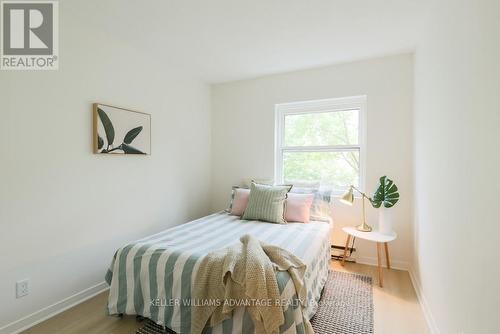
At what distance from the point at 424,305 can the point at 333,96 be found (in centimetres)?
232

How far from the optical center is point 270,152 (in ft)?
11.7

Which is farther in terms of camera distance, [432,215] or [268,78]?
[268,78]

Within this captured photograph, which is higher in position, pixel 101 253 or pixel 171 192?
pixel 171 192

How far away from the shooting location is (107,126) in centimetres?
240

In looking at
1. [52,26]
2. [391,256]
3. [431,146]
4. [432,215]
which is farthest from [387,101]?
[52,26]

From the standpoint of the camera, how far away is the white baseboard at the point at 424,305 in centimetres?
179

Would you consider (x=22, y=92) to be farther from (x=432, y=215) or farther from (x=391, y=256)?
(x=391, y=256)

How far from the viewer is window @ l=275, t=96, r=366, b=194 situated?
10.6 ft

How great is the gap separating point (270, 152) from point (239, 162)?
506 millimetres

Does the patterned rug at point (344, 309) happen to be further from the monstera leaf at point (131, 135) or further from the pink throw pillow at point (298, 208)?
the monstera leaf at point (131, 135)

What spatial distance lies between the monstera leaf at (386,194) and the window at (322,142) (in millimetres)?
458

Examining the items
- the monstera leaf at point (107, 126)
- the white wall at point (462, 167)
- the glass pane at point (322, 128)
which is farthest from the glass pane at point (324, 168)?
the monstera leaf at point (107, 126)

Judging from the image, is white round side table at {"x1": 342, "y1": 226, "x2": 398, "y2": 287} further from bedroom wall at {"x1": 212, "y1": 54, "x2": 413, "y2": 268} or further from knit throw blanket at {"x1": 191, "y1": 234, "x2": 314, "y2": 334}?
knit throw blanket at {"x1": 191, "y1": 234, "x2": 314, "y2": 334}

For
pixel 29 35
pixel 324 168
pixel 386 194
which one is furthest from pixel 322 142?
pixel 29 35
